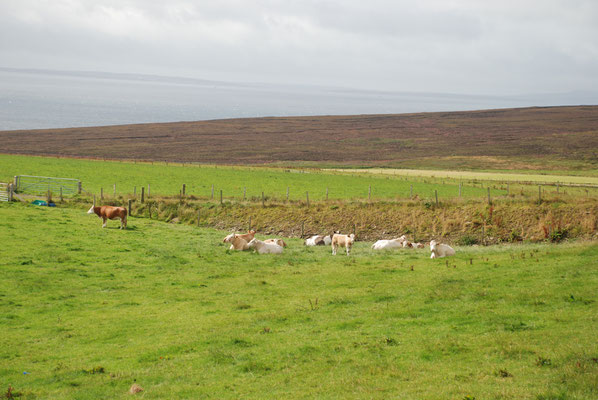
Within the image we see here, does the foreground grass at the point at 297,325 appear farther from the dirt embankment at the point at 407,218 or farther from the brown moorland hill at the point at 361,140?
the brown moorland hill at the point at 361,140

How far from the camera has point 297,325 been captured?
48.2ft

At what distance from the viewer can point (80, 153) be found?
11138 centimetres

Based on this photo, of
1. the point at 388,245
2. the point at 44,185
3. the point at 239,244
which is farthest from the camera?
the point at 44,185

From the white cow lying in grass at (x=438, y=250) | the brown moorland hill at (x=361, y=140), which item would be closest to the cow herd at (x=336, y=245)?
the white cow lying in grass at (x=438, y=250)

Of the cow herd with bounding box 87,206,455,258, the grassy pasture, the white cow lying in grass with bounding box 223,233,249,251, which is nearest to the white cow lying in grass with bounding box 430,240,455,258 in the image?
the cow herd with bounding box 87,206,455,258

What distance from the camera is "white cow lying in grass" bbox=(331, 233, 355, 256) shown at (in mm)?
27423

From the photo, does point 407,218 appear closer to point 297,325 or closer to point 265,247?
point 265,247

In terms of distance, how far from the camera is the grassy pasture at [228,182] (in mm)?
47662

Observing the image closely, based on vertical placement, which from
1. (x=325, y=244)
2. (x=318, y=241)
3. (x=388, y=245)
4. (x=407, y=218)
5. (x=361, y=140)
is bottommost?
(x=325, y=244)

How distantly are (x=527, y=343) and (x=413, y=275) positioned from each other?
908 centimetres

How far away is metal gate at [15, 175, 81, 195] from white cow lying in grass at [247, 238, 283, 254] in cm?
2471

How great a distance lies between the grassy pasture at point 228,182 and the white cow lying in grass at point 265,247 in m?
15.8

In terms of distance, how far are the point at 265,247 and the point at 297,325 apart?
1259cm

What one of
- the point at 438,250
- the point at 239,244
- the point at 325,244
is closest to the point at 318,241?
the point at 325,244
